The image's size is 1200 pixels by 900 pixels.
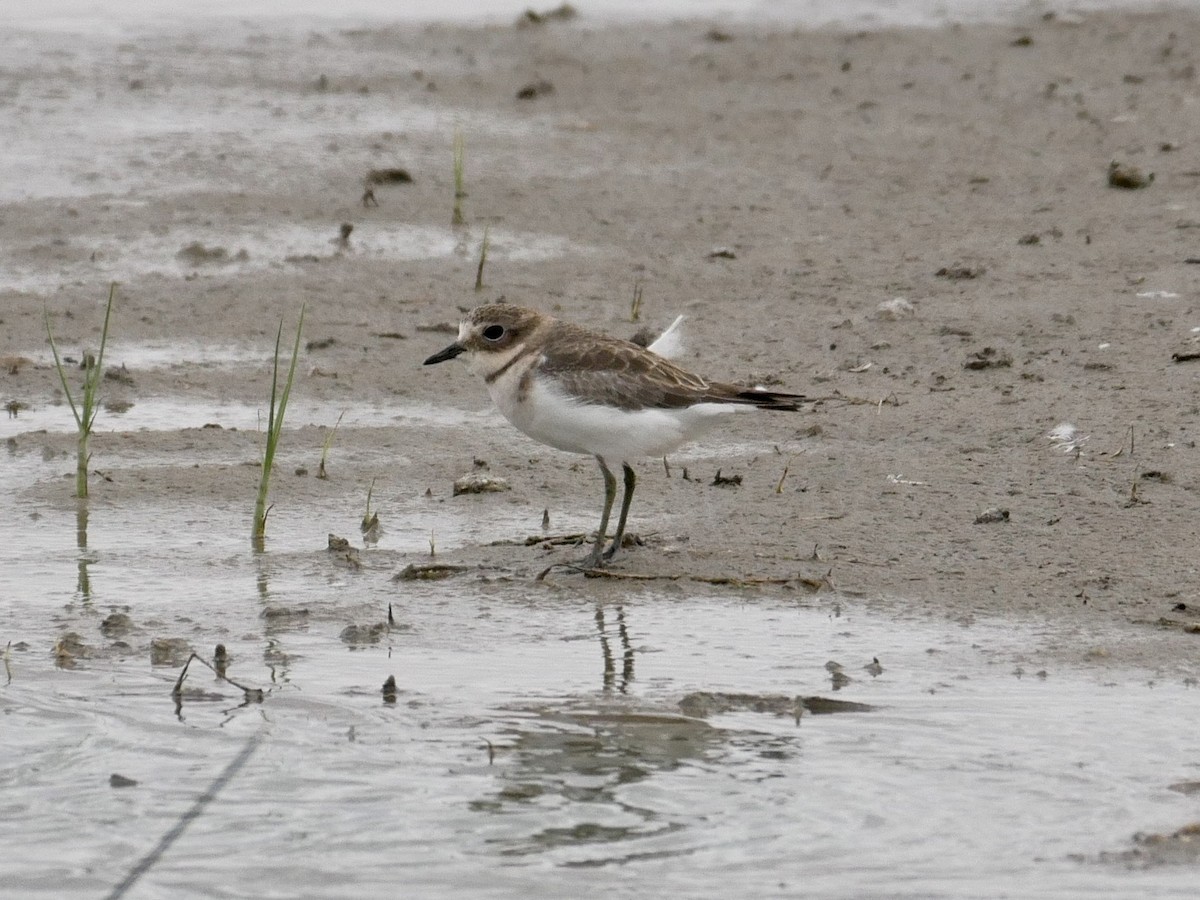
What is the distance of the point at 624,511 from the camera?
673 cm

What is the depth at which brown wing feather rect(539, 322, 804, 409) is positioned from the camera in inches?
260

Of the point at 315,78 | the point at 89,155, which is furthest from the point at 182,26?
the point at 89,155

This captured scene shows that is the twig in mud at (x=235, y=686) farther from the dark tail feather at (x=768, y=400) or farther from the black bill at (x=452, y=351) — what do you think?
the dark tail feather at (x=768, y=400)

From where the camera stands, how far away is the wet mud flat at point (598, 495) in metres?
4.73

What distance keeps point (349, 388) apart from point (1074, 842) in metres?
5.08

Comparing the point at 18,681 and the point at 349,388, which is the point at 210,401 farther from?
the point at 18,681

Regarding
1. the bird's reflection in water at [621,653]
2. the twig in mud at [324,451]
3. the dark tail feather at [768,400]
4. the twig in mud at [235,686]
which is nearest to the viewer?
the twig in mud at [235,686]

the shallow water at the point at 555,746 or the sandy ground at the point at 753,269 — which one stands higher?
the sandy ground at the point at 753,269

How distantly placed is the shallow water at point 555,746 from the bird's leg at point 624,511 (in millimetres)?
255

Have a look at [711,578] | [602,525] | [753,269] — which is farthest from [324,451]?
[753,269]

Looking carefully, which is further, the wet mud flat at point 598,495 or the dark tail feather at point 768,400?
the dark tail feather at point 768,400

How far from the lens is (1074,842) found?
14.7ft

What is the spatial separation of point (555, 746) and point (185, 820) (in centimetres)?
101

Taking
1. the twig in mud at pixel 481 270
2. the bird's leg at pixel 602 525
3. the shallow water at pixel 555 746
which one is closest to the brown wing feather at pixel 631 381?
the bird's leg at pixel 602 525
